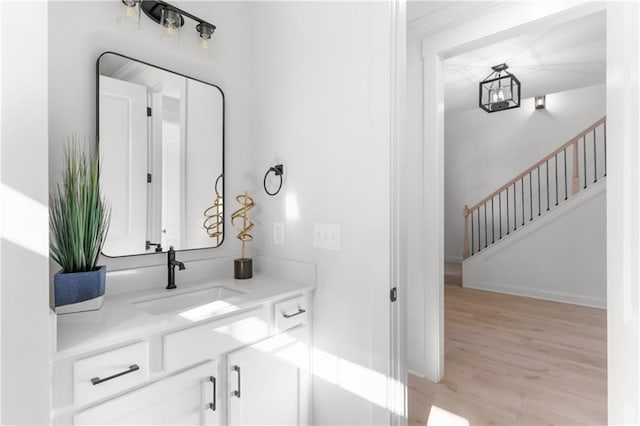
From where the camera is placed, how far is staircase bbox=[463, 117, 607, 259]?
16.7ft

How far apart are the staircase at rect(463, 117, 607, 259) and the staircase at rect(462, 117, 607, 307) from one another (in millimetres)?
14

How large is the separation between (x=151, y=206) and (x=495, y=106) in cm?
329

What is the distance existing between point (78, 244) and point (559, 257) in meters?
5.30

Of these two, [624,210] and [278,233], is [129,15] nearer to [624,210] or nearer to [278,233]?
[278,233]

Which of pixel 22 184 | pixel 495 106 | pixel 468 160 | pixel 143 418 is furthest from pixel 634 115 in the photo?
pixel 468 160

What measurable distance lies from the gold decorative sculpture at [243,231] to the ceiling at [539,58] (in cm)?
168

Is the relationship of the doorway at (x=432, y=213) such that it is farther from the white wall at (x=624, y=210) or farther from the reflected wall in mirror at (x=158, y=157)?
the white wall at (x=624, y=210)

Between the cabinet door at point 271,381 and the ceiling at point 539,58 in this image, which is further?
the ceiling at point 539,58

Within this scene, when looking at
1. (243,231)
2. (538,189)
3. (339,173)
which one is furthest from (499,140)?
(243,231)

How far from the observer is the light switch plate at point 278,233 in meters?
1.87

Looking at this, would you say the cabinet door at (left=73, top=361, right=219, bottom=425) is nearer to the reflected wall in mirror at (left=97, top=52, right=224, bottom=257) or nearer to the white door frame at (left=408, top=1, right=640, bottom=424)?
the reflected wall in mirror at (left=97, top=52, right=224, bottom=257)

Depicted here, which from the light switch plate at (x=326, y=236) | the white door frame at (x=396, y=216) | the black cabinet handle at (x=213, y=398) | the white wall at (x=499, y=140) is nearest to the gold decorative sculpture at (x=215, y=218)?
the light switch plate at (x=326, y=236)

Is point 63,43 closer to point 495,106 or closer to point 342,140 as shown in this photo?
point 342,140

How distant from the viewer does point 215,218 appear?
74.0 inches
